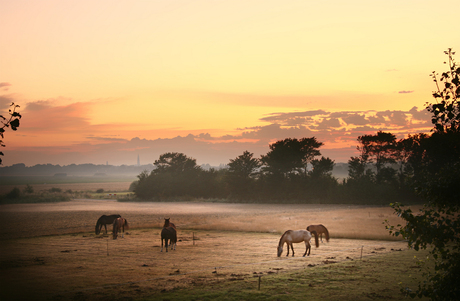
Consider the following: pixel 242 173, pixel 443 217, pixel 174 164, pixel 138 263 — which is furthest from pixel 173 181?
pixel 443 217

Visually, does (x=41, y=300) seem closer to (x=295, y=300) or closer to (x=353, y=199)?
(x=295, y=300)

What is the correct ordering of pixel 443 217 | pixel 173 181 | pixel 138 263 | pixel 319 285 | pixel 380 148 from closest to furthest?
pixel 443 217
pixel 319 285
pixel 138 263
pixel 380 148
pixel 173 181

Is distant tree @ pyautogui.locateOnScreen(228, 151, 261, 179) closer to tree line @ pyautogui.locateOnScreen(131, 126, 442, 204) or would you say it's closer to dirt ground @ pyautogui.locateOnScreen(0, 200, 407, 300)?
tree line @ pyautogui.locateOnScreen(131, 126, 442, 204)

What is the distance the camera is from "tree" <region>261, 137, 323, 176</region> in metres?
82.8

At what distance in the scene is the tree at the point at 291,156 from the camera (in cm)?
8281

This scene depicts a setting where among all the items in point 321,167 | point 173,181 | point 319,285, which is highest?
point 321,167

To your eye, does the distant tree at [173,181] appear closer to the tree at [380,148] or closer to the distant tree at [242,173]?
the distant tree at [242,173]

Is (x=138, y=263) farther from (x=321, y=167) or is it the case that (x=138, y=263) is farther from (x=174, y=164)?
(x=174, y=164)

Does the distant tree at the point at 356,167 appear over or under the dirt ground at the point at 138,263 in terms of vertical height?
over

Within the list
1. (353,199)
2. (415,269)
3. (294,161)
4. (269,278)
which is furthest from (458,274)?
(294,161)

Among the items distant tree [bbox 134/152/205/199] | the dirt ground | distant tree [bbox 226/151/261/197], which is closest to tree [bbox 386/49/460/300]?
the dirt ground

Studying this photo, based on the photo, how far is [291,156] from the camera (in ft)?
271

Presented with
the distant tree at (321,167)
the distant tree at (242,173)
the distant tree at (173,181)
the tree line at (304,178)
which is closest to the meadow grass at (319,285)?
the tree line at (304,178)

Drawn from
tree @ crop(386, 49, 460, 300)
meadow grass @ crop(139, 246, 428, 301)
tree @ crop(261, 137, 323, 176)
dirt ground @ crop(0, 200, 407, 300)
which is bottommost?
dirt ground @ crop(0, 200, 407, 300)
